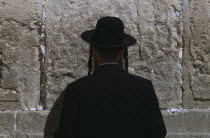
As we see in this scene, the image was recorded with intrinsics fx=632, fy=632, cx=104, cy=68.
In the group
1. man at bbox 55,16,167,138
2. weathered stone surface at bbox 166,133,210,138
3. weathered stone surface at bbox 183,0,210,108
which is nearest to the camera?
man at bbox 55,16,167,138

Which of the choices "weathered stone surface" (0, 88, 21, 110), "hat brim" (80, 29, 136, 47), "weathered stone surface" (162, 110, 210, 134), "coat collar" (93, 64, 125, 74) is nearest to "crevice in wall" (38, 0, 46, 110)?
"weathered stone surface" (0, 88, 21, 110)

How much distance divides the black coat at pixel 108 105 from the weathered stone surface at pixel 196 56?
1.18 meters

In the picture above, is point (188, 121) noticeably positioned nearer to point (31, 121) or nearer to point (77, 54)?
point (77, 54)

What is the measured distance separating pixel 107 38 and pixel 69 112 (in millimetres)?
571

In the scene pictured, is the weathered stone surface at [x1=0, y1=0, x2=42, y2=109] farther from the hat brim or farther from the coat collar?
the coat collar

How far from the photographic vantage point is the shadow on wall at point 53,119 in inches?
211

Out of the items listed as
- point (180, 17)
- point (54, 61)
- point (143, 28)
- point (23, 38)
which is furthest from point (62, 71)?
point (180, 17)

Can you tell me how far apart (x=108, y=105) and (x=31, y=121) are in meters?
1.31

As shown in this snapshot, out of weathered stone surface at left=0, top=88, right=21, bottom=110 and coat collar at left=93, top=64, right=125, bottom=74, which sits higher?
coat collar at left=93, top=64, right=125, bottom=74

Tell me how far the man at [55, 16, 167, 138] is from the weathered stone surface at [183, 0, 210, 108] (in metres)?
1.14

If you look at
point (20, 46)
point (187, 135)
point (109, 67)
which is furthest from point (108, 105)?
point (20, 46)

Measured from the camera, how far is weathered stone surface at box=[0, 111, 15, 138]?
5.38 m

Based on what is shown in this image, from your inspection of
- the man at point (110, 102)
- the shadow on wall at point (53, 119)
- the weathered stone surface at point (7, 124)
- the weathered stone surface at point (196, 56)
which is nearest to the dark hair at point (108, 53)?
the man at point (110, 102)

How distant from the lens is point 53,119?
17.7 feet
